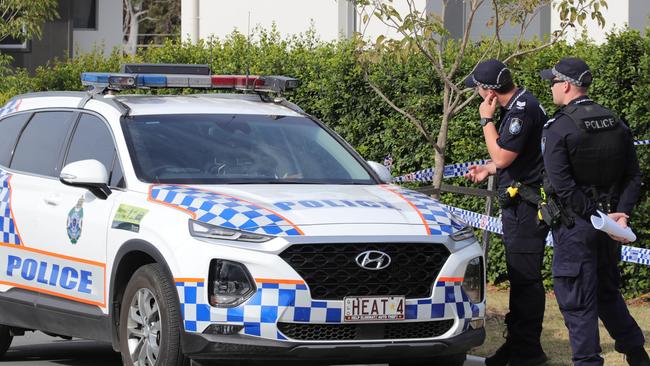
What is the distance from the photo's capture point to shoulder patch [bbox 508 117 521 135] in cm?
821

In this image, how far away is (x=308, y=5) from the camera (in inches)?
784

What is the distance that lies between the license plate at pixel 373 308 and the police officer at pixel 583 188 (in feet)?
3.71

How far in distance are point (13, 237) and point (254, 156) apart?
1.63 m

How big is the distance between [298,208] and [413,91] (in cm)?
599

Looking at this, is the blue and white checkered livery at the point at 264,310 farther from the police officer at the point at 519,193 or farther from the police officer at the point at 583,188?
the police officer at the point at 519,193

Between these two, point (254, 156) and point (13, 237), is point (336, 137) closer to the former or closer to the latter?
point (254, 156)

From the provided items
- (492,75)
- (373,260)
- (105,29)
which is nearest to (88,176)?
(373,260)

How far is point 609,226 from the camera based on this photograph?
7199 mm

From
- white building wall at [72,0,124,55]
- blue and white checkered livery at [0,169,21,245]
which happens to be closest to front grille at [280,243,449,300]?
blue and white checkered livery at [0,169,21,245]

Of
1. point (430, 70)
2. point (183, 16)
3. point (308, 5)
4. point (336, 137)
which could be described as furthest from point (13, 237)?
point (183, 16)

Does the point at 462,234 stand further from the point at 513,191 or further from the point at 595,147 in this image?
the point at 513,191

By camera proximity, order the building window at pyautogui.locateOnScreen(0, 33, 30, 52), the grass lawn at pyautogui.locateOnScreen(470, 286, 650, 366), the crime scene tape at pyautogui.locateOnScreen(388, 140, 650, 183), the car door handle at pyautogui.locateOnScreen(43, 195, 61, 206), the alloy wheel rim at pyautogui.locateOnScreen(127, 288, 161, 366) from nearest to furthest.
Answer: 1. the alloy wheel rim at pyautogui.locateOnScreen(127, 288, 161, 366)
2. the car door handle at pyautogui.locateOnScreen(43, 195, 61, 206)
3. the grass lawn at pyautogui.locateOnScreen(470, 286, 650, 366)
4. the crime scene tape at pyautogui.locateOnScreen(388, 140, 650, 183)
5. the building window at pyautogui.locateOnScreen(0, 33, 30, 52)

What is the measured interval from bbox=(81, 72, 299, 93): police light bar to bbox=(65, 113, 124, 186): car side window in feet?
1.03

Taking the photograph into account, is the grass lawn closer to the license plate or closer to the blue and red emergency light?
the license plate
